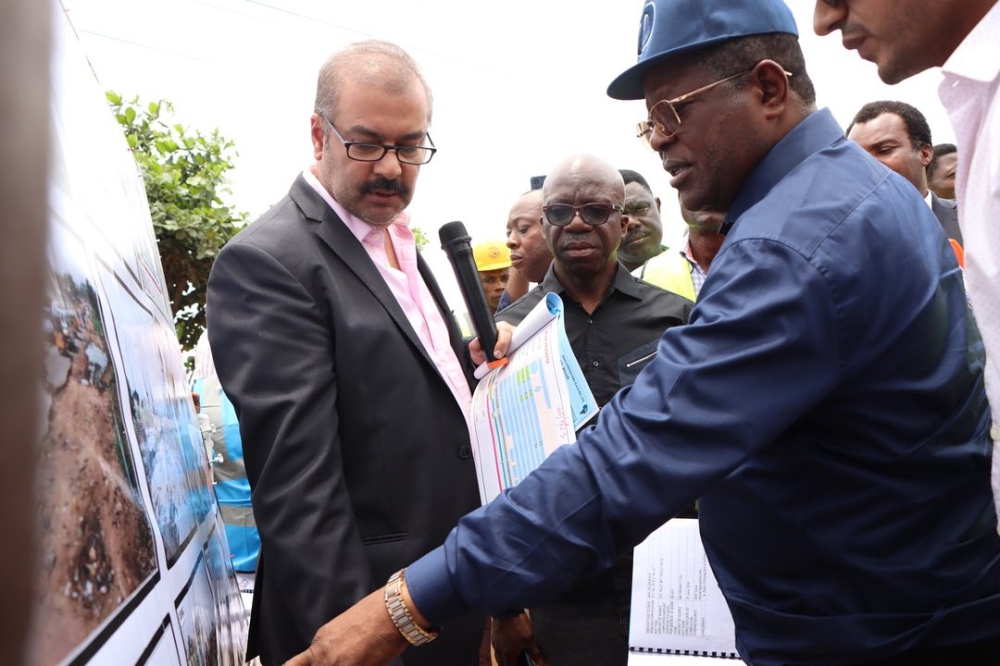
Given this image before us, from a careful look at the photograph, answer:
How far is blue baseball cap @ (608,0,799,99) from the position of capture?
1.74 meters

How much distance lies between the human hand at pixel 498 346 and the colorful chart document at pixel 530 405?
0.04m

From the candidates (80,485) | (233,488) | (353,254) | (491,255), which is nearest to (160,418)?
(80,485)

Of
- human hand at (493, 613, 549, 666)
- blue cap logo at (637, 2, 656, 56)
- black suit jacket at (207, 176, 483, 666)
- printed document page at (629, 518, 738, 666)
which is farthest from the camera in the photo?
human hand at (493, 613, 549, 666)

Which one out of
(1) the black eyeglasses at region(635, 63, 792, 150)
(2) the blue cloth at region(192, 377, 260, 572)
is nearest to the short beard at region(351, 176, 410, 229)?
(1) the black eyeglasses at region(635, 63, 792, 150)

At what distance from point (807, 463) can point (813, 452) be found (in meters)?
0.02

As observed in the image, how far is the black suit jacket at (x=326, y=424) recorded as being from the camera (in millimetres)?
1599

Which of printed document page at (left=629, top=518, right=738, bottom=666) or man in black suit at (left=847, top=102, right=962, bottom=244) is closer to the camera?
printed document page at (left=629, top=518, right=738, bottom=666)

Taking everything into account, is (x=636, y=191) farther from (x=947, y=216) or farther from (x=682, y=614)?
(x=682, y=614)

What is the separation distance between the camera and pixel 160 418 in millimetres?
1128

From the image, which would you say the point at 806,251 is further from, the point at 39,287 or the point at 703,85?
the point at 39,287

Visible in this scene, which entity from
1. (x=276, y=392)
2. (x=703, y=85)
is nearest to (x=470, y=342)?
(x=276, y=392)

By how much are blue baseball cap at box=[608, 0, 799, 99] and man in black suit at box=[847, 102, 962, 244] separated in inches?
92.7

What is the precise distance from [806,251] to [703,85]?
1.80ft

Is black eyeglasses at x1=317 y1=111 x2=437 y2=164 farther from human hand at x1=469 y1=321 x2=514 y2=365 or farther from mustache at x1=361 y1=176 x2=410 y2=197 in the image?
human hand at x1=469 y1=321 x2=514 y2=365
